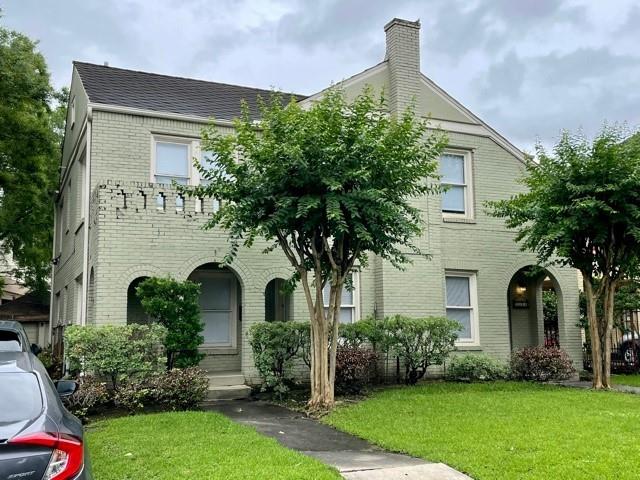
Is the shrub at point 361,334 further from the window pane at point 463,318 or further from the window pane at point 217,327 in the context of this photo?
the window pane at point 463,318

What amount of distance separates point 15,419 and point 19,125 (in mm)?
18682

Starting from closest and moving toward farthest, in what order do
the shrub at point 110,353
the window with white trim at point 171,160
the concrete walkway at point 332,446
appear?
the concrete walkway at point 332,446 < the shrub at point 110,353 < the window with white trim at point 171,160

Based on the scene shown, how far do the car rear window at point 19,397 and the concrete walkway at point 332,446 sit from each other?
133 inches

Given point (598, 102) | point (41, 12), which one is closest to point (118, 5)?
point (41, 12)

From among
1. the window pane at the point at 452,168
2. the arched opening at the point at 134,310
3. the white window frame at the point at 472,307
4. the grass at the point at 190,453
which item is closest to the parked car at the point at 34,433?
the grass at the point at 190,453

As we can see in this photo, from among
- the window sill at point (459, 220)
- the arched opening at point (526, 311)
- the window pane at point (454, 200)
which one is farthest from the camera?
the arched opening at point (526, 311)

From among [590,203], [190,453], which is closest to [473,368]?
[590,203]

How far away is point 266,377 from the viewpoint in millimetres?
11758

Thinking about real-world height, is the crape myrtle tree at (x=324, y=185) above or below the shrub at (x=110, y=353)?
above

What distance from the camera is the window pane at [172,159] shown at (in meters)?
13.6

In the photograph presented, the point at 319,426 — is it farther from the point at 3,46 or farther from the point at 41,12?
the point at 3,46

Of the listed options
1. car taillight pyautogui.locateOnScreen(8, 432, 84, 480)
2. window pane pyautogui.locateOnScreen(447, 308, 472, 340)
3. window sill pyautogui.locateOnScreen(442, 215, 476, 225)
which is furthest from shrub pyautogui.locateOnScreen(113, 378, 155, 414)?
window sill pyautogui.locateOnScreen(442, 215, 476, 225)

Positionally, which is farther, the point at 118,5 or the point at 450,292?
the point at 450,292

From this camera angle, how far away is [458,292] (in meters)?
15.7
